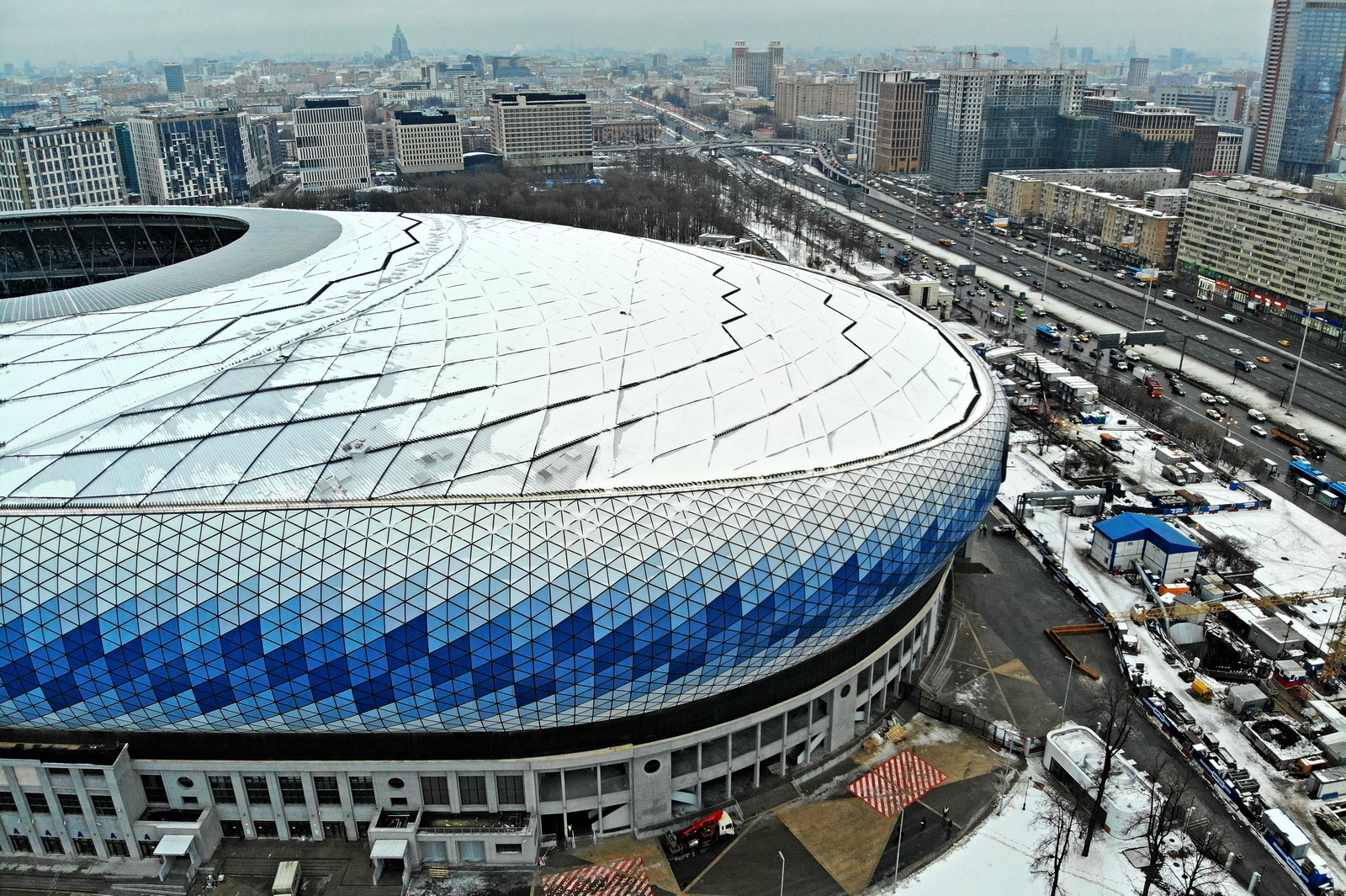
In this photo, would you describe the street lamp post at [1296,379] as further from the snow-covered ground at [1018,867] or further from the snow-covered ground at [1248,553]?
the snow-covered ground at [1018,867]

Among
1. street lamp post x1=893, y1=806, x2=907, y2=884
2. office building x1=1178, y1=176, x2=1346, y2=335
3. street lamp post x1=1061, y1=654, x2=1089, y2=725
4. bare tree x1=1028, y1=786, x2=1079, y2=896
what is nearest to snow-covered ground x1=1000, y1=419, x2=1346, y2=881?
street lamp post x1=1061, y1=654, x2=1089, y2=725

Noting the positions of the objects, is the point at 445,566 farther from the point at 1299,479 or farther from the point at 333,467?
the point at 1299,479

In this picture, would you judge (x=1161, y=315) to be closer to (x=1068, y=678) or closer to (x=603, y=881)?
(x=1068, y=678)

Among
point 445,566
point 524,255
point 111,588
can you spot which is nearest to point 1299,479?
point 524,255

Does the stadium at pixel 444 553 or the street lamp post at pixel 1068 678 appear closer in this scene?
the stadium at pixel 444 553

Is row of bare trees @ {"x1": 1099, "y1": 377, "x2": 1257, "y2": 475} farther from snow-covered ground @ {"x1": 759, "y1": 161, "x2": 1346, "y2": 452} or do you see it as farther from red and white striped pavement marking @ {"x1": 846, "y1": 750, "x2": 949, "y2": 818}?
red and white striped pavement marking @ {"x1": 846, "y1": 750, "x2": 949, "y2": 818}

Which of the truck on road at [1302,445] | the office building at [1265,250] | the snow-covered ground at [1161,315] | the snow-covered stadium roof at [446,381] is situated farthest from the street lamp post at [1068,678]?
the office building at [1265,250]

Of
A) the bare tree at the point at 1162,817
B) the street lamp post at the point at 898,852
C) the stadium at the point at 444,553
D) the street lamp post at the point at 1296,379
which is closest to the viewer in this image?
the stadium at the point at 444,553
